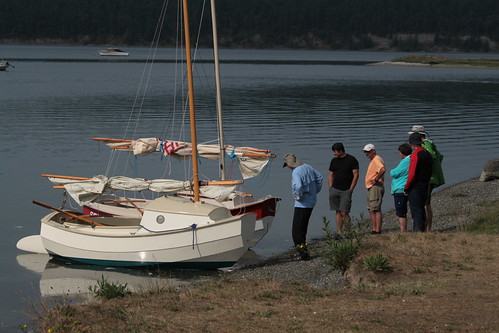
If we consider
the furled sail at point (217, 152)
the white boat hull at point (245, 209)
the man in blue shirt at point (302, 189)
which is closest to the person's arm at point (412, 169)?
the man in blue shirt at point (302, 189)

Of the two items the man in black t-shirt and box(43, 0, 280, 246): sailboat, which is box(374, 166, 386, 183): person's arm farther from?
box(43, 0, 280, 246): sailboat

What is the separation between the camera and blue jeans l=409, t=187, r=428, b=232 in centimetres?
1472

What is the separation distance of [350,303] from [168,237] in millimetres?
5844

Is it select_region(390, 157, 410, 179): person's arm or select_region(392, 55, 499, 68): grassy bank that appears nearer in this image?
select_region(390, 157, 410, 179): person's arm

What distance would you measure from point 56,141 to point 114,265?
21.3m

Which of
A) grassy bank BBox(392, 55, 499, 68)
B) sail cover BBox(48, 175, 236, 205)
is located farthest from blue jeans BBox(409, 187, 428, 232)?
grassy bank BBox(392, 55, 499, 68)

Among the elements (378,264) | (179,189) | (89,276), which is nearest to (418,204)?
(378,264)

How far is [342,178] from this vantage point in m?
15.8

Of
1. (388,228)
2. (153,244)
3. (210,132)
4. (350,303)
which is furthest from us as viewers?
(210,132)

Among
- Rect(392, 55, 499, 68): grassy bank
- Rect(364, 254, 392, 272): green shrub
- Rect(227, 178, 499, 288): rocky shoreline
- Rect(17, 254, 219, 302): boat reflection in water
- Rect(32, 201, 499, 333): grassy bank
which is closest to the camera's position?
Rect(32, 201, 499, 333): grassy bank

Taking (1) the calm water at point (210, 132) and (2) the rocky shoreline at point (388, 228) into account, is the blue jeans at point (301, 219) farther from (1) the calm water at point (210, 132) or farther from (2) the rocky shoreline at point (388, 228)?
(1) the calm water at point (210, 132)

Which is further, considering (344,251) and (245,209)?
A: (245,209)

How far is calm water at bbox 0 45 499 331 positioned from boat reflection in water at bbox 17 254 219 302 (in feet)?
0.16

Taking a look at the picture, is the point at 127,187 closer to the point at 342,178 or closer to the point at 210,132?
the point at 342,178
